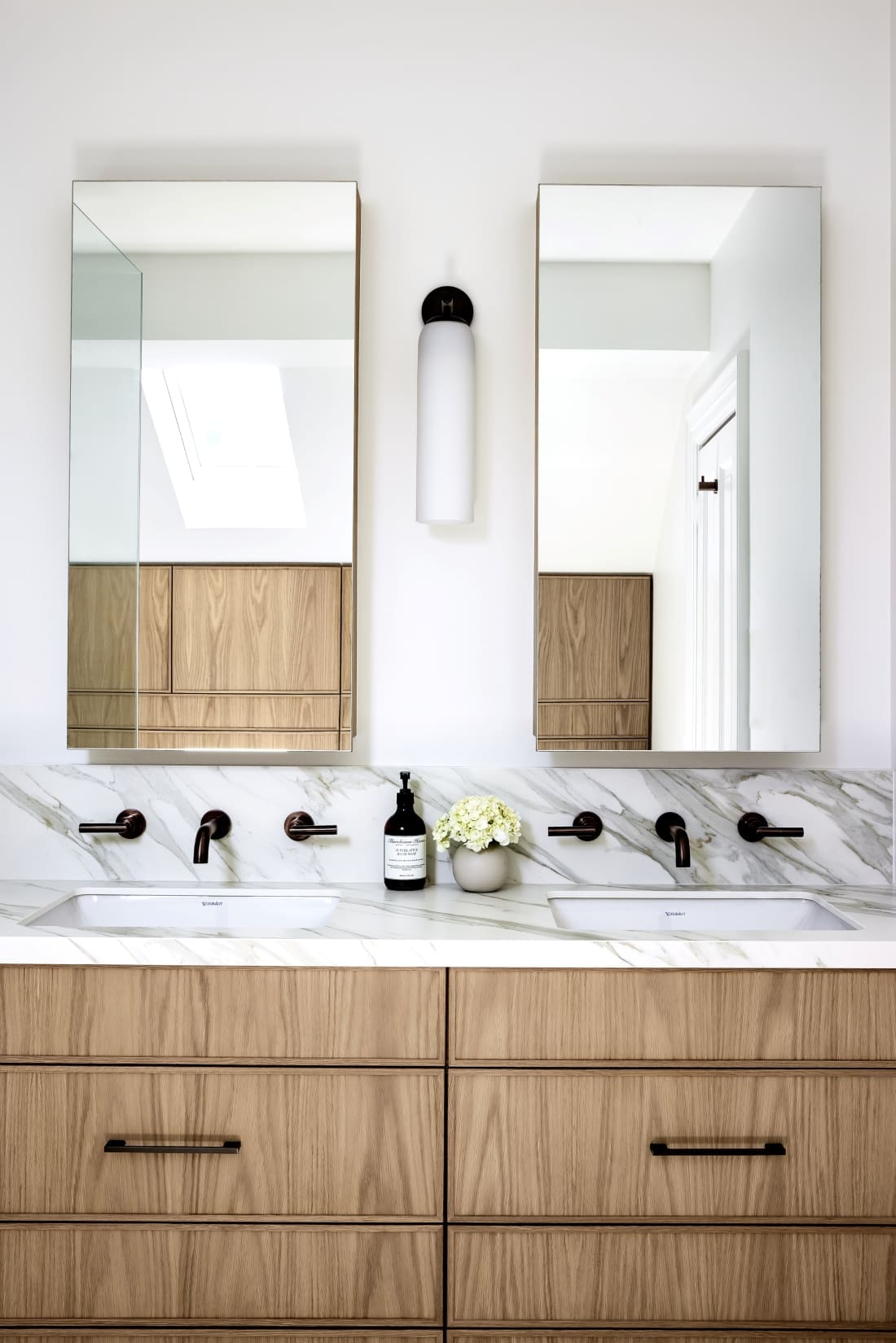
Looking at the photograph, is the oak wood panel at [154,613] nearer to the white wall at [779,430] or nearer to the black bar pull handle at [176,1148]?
the black bar pull handle at [176,1148]

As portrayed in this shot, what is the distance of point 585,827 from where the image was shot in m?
1.80

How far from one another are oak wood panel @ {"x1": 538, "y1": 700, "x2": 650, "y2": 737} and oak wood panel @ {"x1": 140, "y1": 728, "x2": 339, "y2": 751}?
41 centimetres

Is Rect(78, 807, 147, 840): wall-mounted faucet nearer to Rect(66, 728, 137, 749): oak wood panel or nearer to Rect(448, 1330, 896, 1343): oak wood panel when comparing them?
Rect(66, 728, 137, 749): oak wood panel

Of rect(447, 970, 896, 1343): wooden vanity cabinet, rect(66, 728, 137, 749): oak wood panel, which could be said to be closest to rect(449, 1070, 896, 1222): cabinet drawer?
rect(447, 970, 896, 1343): wooden vanity cabinet

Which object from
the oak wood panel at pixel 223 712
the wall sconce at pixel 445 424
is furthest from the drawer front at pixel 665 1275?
the wall sconce at pixel 445 424

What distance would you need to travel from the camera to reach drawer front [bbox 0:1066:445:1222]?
1396 millimetres

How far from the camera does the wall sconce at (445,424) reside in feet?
5.85

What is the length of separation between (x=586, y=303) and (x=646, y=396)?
205 mm

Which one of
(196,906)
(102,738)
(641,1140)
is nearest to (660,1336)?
(641,1140)

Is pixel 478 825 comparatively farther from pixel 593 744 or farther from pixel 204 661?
pixel 204 661

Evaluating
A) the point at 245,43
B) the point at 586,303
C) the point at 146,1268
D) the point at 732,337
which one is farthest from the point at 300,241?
the point at 146,1268

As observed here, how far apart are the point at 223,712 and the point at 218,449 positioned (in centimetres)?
49

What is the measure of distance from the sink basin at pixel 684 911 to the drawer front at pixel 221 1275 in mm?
567

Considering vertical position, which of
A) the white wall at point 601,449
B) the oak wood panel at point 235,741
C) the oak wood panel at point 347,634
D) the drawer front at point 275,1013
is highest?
the white wall at point 601,449
